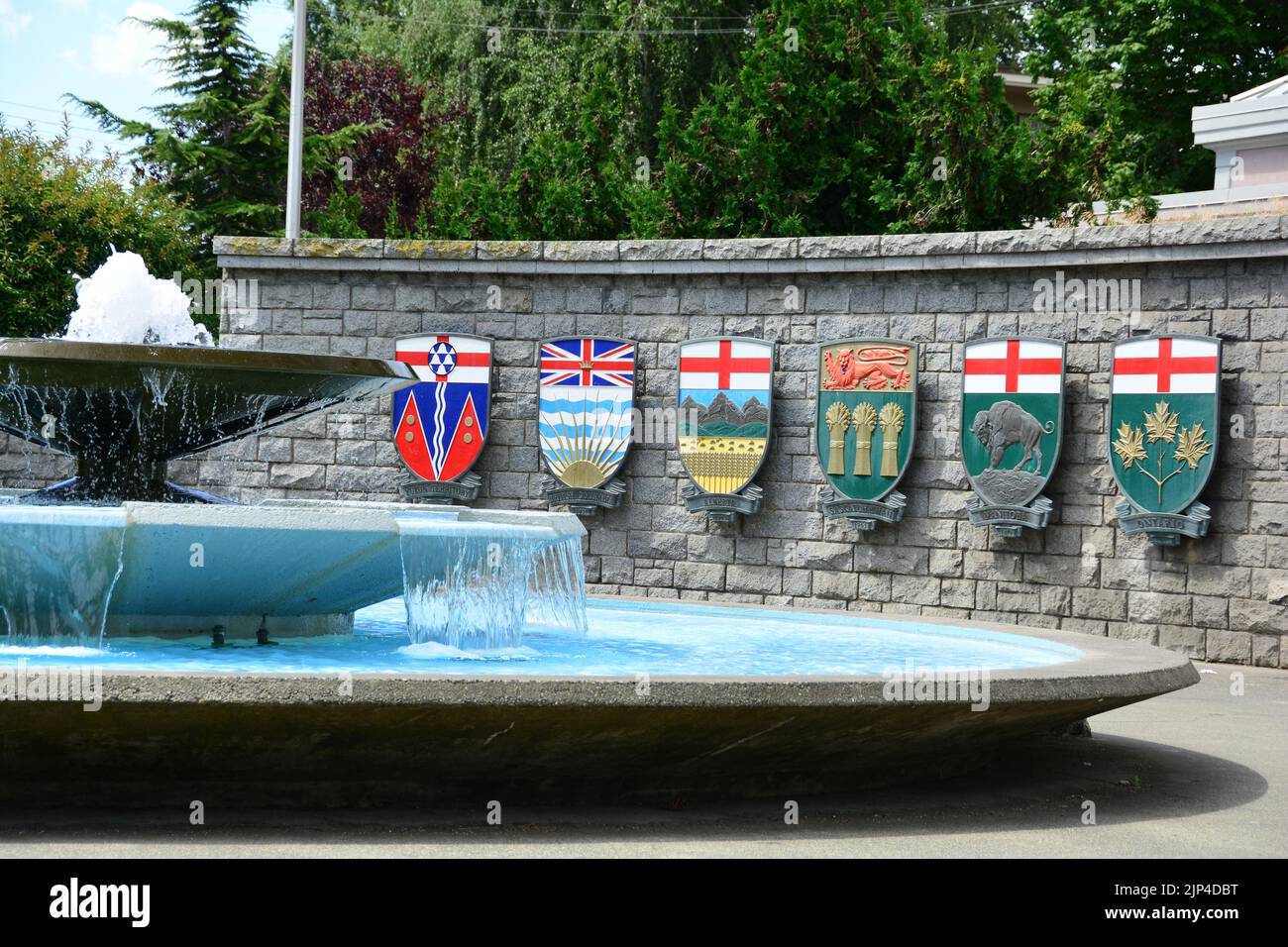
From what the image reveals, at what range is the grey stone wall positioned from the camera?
33.5 feet

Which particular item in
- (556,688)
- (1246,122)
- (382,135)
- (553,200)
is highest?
(382,135)

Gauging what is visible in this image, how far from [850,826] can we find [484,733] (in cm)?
133

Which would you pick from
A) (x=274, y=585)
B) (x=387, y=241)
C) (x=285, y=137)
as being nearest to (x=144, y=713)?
(x=274, y=585)

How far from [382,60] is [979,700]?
2528cm

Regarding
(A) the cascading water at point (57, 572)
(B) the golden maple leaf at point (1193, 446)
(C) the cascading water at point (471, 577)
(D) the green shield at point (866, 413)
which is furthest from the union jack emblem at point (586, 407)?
(A) the cascading water at point (57, 572)

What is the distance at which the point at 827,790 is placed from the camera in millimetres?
5453

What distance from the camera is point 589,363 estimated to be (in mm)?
12195

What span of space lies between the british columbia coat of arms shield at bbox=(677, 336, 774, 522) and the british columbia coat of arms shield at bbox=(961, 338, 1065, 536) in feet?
5.33

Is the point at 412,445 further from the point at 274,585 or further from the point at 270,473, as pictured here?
the point at 274,585

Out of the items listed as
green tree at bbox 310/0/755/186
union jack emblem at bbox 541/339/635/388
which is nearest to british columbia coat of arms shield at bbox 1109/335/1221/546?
union jack emblem at bbox 541/339/635/388

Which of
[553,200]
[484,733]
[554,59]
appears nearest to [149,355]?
[484,733]

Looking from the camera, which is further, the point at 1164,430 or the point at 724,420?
the point at 724,420

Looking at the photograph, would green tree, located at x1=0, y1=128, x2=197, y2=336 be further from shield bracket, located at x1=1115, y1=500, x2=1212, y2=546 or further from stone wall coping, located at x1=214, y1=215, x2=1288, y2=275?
shield bracket, located at x1=1115, y1=500, x2=1212, y2=546

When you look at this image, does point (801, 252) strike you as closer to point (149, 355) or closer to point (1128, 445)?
point (1128, 445)
